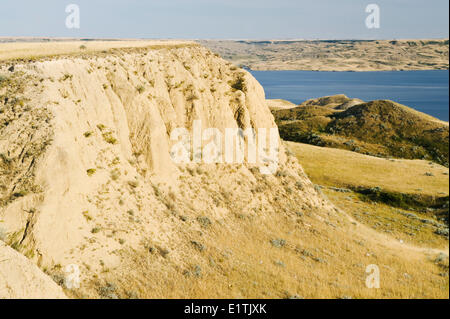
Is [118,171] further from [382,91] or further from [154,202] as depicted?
[382,91]

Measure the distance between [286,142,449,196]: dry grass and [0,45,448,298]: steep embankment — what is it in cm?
1485

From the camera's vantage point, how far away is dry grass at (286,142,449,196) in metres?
38.8

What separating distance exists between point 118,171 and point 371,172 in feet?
115

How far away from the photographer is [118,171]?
17609 mm

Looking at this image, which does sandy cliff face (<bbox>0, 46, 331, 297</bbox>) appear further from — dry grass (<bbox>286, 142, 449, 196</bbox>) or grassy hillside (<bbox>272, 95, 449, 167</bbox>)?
grassy hillside (<bbox>272, 95, 449, 167</bbox>)

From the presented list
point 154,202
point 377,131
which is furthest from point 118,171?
point 377,131
